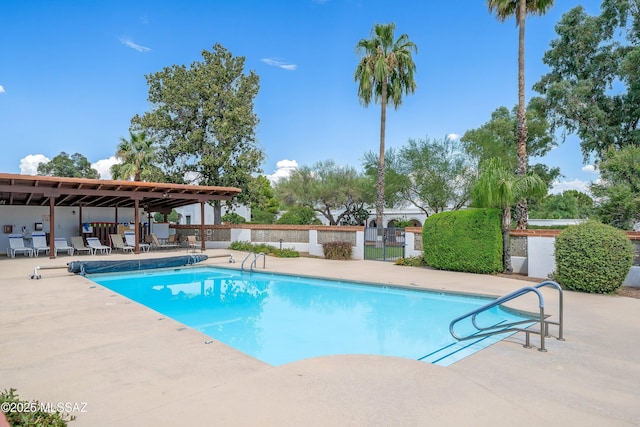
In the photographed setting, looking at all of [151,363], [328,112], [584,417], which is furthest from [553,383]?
[328,112]

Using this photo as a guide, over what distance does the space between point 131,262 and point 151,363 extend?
10533 millimetres

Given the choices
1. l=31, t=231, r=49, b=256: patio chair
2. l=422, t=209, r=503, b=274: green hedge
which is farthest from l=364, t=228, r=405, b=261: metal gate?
l=31, t=231, r=49, b=256: patio chair

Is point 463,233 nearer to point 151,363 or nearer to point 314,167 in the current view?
point 151,363

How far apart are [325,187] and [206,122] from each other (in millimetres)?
9972

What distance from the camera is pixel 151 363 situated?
455cm

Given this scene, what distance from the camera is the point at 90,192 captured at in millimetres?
16766

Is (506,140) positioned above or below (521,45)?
below

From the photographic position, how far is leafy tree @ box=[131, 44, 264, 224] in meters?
26.3

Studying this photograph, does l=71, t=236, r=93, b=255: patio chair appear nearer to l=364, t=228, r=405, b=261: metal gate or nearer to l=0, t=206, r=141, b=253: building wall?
l=0, t=206, r=141, b=253: building wall

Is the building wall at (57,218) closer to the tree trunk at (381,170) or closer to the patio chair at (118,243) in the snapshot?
the patio chair at (118,243)

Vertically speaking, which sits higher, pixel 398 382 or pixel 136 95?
pixel 136 95

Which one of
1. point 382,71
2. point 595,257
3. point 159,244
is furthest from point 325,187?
point 595,257

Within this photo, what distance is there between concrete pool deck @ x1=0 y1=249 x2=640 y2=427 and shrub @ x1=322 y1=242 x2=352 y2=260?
1110cm

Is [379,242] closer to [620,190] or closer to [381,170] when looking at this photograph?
[381,170]
